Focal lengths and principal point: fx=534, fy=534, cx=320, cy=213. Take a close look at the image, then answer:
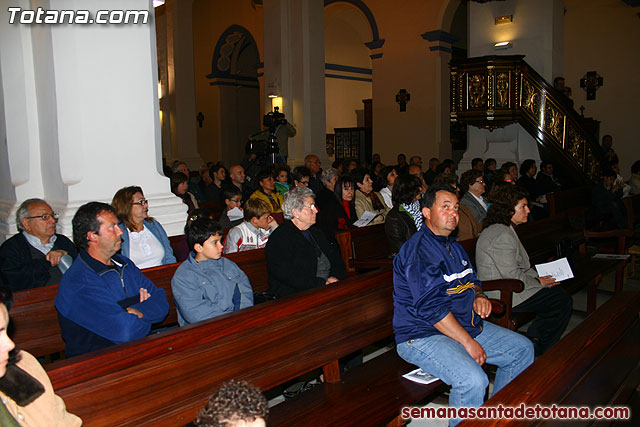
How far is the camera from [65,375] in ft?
5.93

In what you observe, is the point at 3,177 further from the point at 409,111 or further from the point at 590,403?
the point at 409,111

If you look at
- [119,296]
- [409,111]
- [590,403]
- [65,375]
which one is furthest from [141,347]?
[409,111]

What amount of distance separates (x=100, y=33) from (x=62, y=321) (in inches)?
101

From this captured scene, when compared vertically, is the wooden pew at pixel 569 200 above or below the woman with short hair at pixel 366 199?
below

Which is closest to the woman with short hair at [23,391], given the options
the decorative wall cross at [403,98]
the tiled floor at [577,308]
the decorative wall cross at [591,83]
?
the tiled floor at [577,308]

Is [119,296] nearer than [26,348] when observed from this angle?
Yes

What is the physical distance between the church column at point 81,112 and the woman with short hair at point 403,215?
5.98 feet

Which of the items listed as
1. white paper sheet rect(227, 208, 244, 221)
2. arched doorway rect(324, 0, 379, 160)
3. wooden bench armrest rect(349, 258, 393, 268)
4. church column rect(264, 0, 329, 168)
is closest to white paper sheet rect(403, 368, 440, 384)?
wooden bench armrest rect(349, 258, 393, 268)

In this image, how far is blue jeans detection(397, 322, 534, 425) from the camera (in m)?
2.69

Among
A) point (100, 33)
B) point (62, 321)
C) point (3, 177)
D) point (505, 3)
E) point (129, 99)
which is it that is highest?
point (505, 3)

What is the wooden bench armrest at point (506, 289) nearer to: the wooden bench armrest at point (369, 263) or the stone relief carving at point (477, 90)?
the wooden bench armrest at point (369, 263)

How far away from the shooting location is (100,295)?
245cm

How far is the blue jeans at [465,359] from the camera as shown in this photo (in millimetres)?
2686

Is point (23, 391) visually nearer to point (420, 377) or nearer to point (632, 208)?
point (420, 377)
